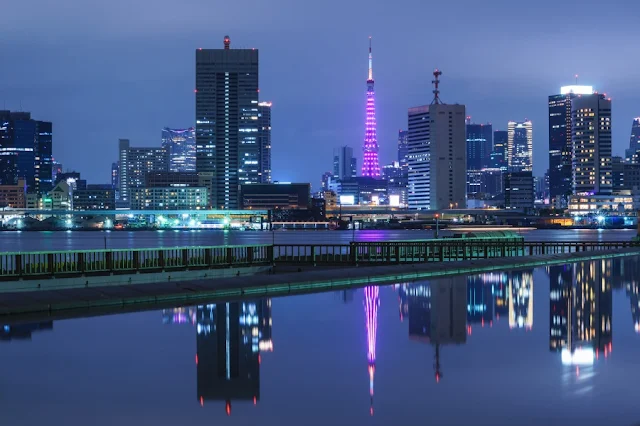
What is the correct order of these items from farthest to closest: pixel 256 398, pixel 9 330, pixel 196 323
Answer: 1. pixel 196 323
2. pixel 9 330
3. pixel 256 398

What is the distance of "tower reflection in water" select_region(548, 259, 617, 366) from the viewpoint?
18750 mm

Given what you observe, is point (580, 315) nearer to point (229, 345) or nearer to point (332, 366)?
point (332, 366)

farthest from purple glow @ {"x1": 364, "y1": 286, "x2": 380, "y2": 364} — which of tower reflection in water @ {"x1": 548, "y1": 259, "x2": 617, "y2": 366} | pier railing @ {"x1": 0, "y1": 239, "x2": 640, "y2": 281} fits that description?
pier railing @ {"x1": 0, "y1": 239, "x2": 640, "y2": 281}

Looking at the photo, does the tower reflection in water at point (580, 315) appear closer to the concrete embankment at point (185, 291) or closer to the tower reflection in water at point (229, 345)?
the concrete embankment at point (185, 291)

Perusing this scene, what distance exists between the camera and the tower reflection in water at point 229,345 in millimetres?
14883

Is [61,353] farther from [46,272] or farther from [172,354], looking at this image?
[46,272]

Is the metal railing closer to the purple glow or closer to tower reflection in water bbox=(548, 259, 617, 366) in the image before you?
the purple glow

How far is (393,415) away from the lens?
13.0 m

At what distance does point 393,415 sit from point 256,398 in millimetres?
2531

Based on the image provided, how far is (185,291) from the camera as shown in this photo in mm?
29812

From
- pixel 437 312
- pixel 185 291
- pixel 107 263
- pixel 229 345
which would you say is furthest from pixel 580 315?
pixel 107 263

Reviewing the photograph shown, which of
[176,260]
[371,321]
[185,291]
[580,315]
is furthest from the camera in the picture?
[176,260]

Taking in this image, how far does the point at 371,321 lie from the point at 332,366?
7106 millimetres

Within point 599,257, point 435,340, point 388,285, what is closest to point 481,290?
point 388,285
